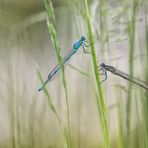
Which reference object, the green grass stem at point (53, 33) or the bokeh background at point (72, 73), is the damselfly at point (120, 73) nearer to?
the bokeh background at point (72, 73)

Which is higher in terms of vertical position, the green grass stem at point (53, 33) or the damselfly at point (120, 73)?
the green grass stem at point (53, 33)

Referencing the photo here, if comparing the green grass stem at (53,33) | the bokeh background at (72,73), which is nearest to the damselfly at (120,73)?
the bokeh background at (72,73)

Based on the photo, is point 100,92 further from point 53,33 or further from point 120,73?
point 53,33

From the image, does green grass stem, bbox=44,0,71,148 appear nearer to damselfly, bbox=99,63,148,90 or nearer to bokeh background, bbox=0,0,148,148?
bokeh background, bbox=0,0,148,148

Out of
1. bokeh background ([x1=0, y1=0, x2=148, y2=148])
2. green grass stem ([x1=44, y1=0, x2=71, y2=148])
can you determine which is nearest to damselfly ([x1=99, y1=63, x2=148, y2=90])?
bokeh background ([x1=0, y1=0, x2=148, y2=148])

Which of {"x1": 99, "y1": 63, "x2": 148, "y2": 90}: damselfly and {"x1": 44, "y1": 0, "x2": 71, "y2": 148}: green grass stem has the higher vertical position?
{"x1": 44, "y1": 0, "x2": 71, "y2": 148}: green grass stem

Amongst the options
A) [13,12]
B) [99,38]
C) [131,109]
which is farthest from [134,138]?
[13,12]

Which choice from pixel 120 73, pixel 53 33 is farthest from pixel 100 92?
pixel 53 33

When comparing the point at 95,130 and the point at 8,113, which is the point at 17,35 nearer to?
the point at 8,113
